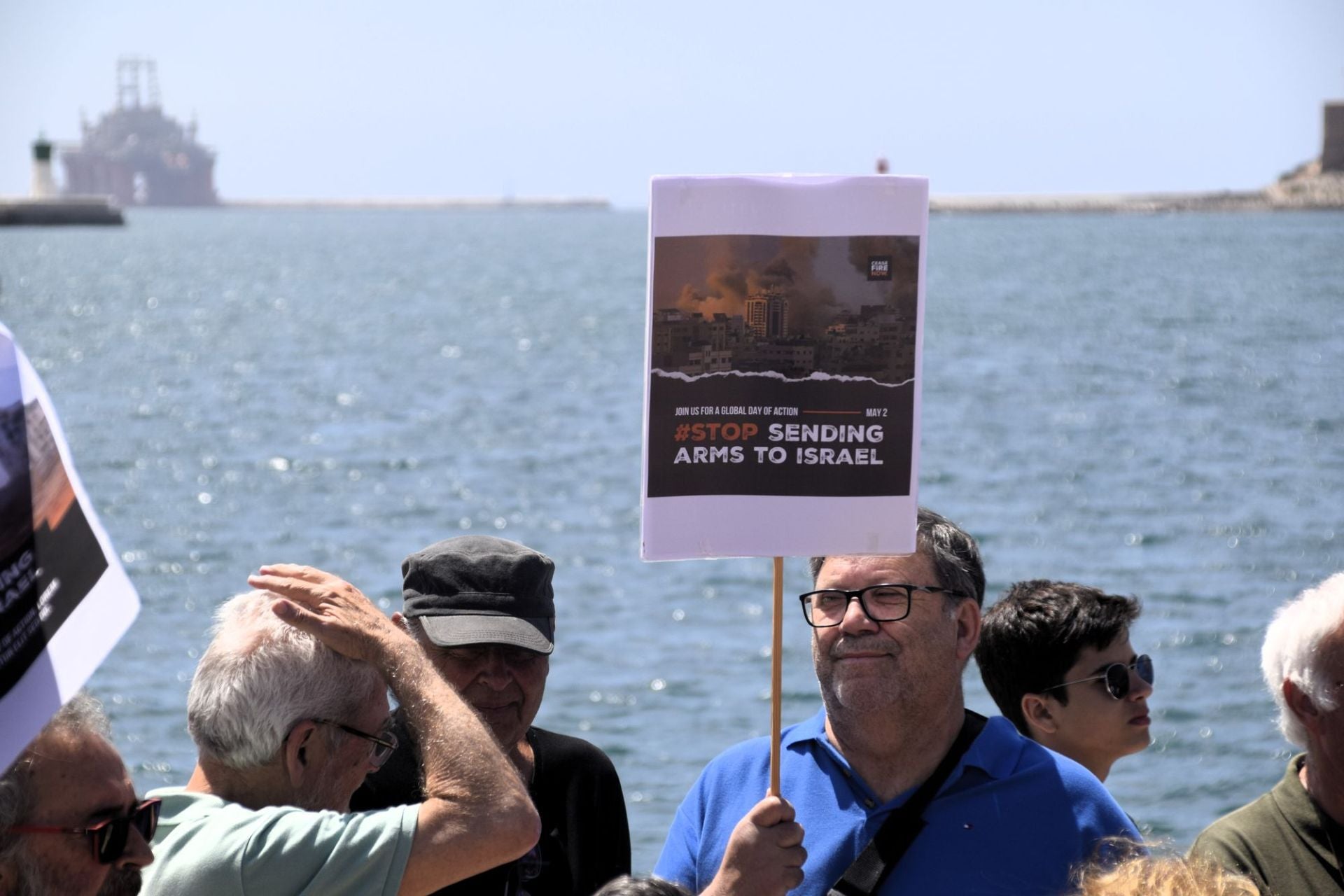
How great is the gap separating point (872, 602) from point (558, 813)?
0.96 metres

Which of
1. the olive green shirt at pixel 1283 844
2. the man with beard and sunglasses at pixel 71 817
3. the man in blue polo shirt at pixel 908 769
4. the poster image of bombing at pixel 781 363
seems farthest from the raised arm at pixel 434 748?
the olive green shirt at pixel 1283 844

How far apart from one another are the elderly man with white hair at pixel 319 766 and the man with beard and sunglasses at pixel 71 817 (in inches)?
8.9

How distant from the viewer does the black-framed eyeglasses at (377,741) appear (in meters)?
3.41

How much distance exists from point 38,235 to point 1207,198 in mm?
110059

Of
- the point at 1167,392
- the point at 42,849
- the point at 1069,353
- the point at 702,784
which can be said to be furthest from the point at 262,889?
the point at 1069,353

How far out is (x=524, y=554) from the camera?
4.38m

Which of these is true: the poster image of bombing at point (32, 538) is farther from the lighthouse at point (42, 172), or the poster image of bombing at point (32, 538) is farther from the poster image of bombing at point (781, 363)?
the lighthouse at point (42, 172)

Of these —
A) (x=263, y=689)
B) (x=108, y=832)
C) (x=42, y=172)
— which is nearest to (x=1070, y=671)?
(x=263, y=689)

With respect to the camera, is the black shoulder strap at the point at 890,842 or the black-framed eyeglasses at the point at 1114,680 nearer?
the black shoulder strap at the point at 890,842

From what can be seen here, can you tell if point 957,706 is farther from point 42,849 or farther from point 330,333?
point 330,333

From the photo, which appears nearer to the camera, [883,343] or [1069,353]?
[883,343]

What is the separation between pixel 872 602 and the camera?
4.04 meters

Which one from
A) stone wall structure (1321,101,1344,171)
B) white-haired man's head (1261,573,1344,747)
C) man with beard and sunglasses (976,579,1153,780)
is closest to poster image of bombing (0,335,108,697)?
white-haired man's head (1261,573,1344,747)

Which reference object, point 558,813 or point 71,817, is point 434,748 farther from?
point 558,813
